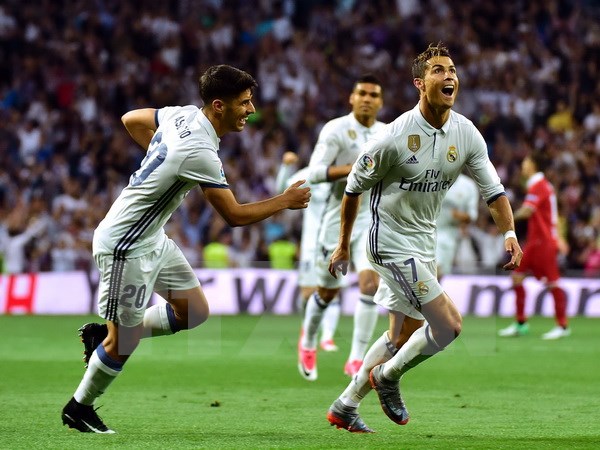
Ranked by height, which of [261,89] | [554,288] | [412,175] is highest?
[261,89]

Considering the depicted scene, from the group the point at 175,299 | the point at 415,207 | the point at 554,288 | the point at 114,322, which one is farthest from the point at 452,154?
the point at 554,288

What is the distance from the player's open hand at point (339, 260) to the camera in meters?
7.39

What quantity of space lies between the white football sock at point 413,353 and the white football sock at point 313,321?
331cm

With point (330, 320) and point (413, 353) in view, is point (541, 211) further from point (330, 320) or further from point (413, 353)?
point (413, 353)

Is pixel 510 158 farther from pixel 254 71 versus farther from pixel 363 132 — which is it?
pixel 363 132

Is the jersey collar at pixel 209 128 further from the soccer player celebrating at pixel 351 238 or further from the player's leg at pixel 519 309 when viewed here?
the player's leg at pixel 519 309

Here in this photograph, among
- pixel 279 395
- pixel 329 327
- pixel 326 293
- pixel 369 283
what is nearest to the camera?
pixel 279 395

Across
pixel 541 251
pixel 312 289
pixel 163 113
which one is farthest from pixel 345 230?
pixel 541 251

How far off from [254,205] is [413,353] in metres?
1.41

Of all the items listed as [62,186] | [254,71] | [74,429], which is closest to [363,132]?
[74,429]

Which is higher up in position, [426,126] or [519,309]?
[426,126]

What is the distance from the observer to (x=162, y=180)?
688cm

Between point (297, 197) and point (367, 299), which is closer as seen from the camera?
point (297, 197)

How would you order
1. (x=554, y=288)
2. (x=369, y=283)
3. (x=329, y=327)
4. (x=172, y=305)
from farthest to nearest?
(x=554, y=288)
(x=329, y=327)
(x=369, y=283)
(x=172, y=305)
